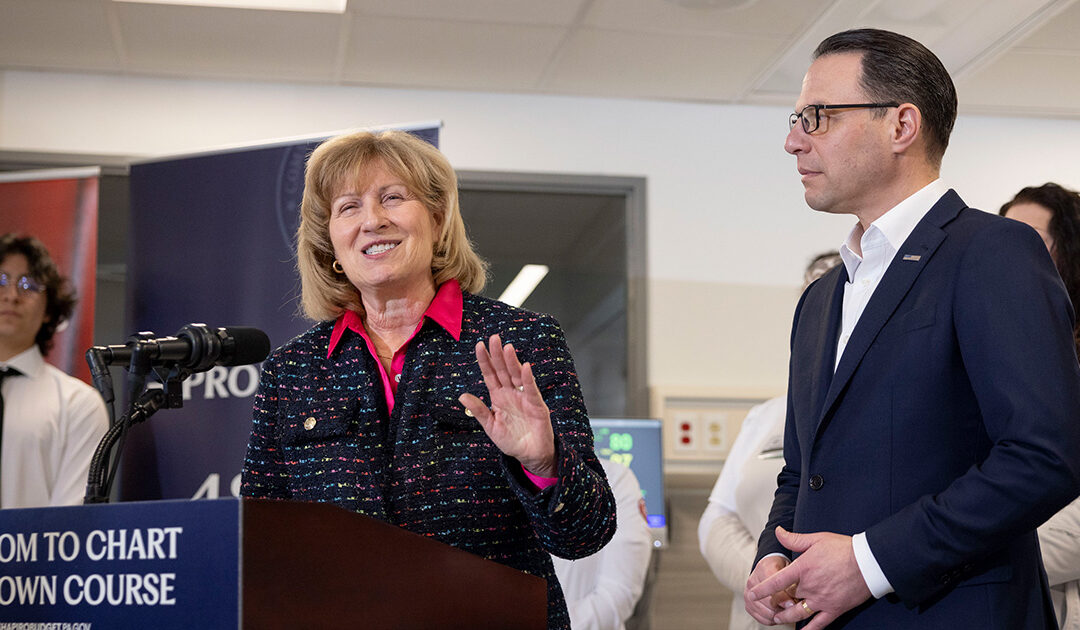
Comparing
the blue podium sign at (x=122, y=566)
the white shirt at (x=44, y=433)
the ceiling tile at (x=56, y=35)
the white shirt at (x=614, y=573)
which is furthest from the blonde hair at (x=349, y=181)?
the ceiling tile at (x=56, y=35)

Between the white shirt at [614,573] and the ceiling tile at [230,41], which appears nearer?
the white shirt at [614,573]

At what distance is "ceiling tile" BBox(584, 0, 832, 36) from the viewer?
405 centimetres

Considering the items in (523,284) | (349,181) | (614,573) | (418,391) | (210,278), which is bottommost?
(614,573)

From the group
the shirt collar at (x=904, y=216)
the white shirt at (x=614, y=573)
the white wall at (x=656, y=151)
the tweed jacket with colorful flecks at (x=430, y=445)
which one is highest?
the white wall at (x=656, y=151)

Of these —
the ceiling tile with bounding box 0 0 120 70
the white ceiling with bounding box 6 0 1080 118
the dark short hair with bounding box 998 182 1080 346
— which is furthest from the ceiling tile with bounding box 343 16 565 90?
the dark short hair with bounding box 998 182 1080 346

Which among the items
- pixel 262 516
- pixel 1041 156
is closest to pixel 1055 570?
pixel 262 516

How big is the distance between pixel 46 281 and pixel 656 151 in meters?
2.81

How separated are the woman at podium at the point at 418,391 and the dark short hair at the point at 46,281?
2385 mm

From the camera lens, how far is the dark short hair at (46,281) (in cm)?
383

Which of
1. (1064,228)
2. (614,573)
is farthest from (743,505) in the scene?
(1064,228)

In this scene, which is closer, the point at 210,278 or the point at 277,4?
the point at 210,278

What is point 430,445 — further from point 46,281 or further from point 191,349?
point 46,281

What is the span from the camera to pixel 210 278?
11.1ft

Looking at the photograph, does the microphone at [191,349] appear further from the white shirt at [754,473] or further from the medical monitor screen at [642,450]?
the medical monitor screen at [642,450]
